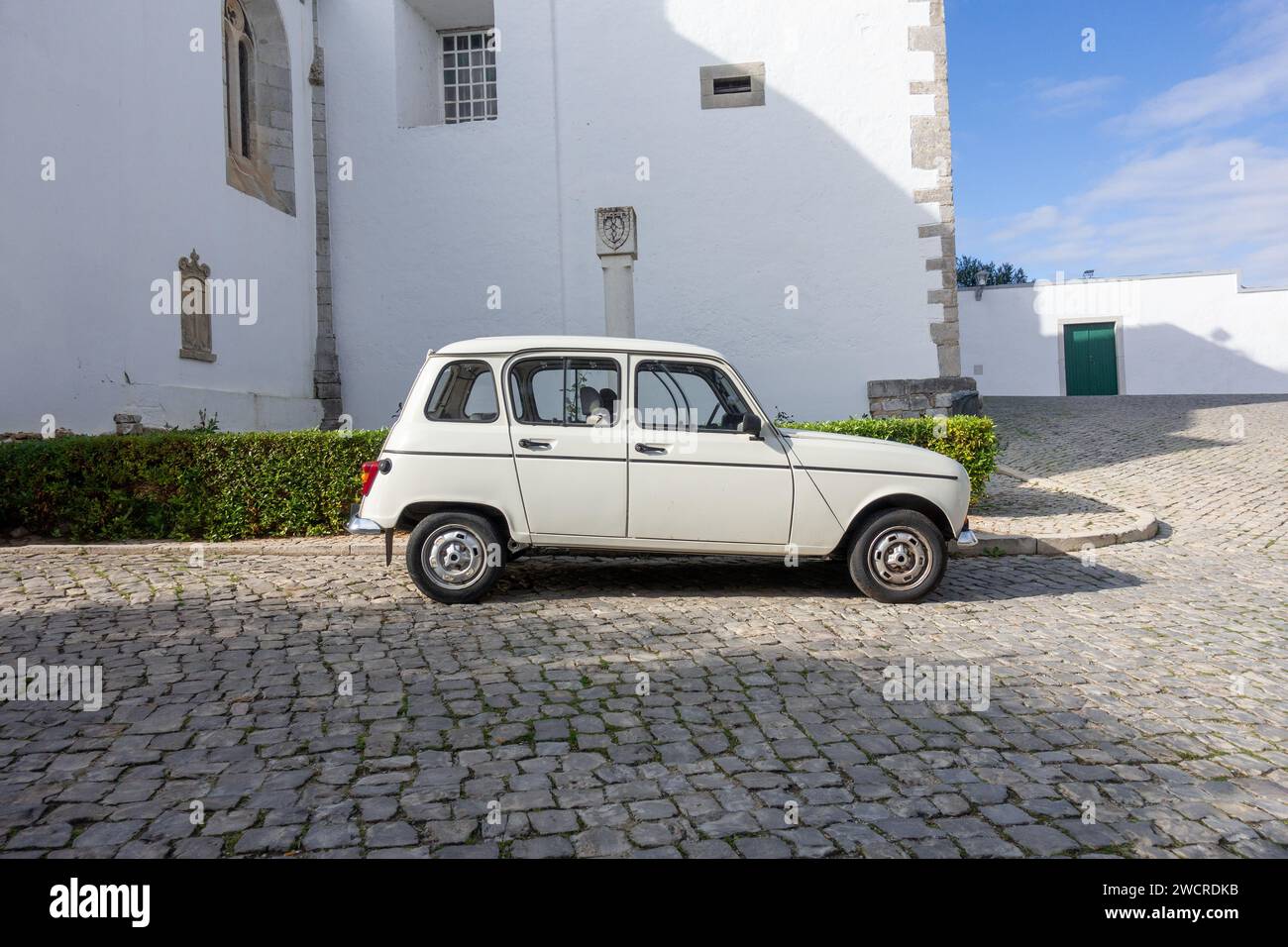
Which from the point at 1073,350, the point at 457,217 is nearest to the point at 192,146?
the point at 457,217

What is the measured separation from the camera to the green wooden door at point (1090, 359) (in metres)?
28.7

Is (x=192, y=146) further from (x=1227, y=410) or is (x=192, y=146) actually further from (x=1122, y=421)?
(x=1227, y=410)

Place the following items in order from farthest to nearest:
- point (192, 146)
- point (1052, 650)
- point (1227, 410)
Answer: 1. point (1227, 410)
2. point (192, 146)
3. point (1052, 650)

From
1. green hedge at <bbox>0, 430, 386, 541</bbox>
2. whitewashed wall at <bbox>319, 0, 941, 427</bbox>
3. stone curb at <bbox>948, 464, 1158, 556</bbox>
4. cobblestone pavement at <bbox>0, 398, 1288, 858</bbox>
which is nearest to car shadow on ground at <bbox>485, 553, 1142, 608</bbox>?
cobblestone pavement at <bbox>0, 398, 1288, 858</bbox>

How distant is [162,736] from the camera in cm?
366

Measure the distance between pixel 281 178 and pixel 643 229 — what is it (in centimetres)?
579

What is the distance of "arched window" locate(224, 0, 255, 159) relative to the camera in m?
13.3

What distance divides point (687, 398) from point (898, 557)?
5.79 ft

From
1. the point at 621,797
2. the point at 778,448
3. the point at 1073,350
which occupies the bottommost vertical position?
the point at 621,797

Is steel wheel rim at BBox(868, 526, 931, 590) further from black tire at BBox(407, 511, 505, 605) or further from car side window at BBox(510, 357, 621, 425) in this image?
black tire at BBox(407, 511, 505, 605)

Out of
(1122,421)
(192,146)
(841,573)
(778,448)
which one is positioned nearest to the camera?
(778,448)

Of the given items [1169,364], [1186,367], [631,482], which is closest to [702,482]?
[631,482]

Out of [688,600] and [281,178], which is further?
[281,178]

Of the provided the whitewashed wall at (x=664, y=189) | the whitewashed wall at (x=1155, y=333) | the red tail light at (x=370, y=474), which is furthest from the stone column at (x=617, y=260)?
the whitewashed wall at (x=1155, y=333)
